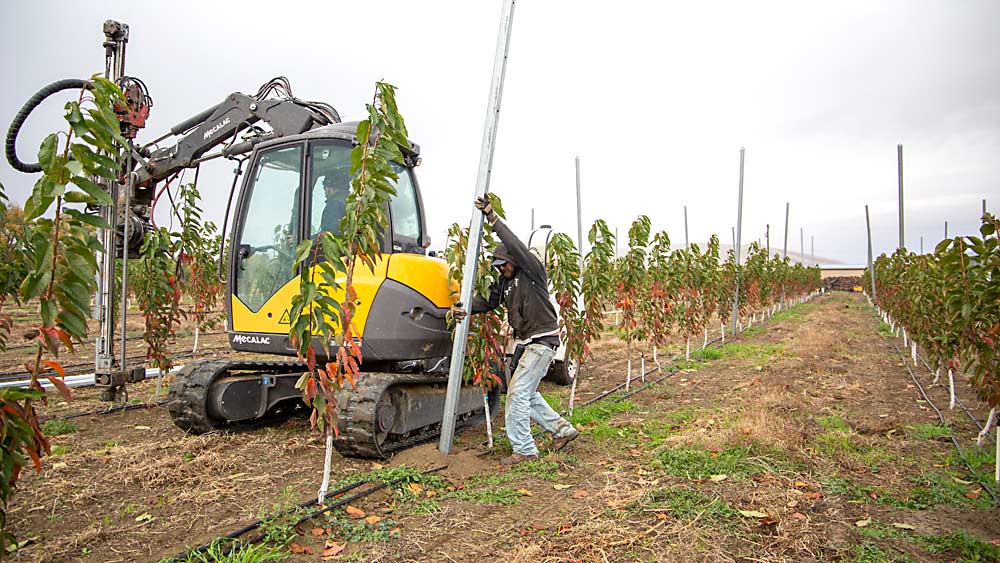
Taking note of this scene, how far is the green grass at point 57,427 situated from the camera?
6754 millimetres

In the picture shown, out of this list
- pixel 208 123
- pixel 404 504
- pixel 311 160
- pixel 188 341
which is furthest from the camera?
pixel 188 341

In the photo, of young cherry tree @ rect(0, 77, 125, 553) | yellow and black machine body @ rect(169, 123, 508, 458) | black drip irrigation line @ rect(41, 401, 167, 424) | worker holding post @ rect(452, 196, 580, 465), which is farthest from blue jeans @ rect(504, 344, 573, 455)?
black drip irrigation line @ rect(41, 401, 167, 424)

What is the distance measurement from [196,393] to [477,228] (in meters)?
3.34

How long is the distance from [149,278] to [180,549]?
17.2ft

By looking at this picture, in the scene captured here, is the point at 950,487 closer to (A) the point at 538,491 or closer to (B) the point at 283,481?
(A) the point at 538,491

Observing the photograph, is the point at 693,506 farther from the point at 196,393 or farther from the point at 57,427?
the point at 57,427

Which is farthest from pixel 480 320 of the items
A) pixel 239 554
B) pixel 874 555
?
pixel 874 555

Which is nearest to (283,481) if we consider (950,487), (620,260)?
(950,487)

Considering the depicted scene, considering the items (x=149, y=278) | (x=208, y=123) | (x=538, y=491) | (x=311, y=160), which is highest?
(x=208, y=123)

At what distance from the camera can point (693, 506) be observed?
466cm

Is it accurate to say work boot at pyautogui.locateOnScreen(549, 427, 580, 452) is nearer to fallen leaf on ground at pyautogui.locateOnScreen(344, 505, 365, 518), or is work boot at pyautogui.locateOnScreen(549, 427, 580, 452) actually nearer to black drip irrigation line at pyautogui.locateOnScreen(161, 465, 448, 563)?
black drip irrigation line at pyautogui.locateOnScreen(161, 465, 448, 563)

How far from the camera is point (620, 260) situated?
429 inches

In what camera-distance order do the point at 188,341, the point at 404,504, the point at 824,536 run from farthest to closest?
the point at 188,341, the point at 404,504, the point at 824,536

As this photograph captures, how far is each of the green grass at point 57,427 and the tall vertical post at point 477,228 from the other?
4360 millimetres
